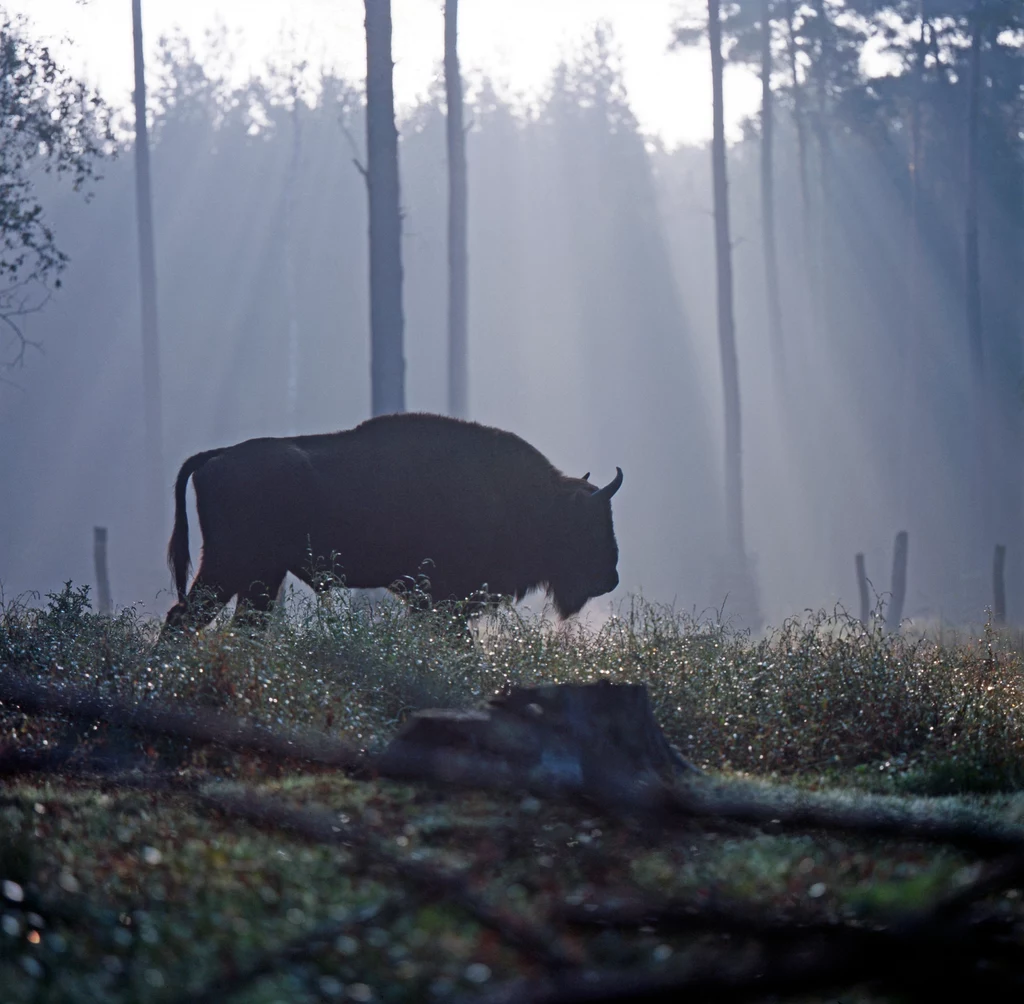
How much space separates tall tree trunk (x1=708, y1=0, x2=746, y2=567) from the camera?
1129 inches

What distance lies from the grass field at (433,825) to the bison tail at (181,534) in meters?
1.29

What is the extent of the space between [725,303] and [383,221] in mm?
15190

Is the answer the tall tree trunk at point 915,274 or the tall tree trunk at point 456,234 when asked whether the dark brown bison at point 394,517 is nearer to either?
the tall tree trunk at point 456,234

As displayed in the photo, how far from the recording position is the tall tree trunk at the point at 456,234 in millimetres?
23375

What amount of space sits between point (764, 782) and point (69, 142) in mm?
12529

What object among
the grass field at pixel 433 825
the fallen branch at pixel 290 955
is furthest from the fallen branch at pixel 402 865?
the fallen branch at pixel 290 955

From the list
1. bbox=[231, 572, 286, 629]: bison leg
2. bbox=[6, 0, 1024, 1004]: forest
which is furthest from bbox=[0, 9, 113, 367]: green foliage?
bbox=[231, 572, 286, 629]: bison leg

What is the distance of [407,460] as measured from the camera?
33.7 feet

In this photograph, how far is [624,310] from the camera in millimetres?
66938

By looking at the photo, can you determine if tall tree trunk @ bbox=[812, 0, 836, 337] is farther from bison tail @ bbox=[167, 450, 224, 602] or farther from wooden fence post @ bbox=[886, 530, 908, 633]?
bison tail @ bbox=[167, 450, 224, 602]

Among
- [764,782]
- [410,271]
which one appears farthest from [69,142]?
[410,271]

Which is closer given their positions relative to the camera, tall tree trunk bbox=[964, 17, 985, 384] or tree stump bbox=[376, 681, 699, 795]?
tree stump bbox=[376, 681, 699, 795]

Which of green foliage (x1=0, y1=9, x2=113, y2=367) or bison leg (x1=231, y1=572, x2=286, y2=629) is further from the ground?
green foliage (x1=0, y1=9, x2=113, y2=367)

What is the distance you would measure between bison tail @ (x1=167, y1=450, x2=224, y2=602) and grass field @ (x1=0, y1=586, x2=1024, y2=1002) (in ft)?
4.24
